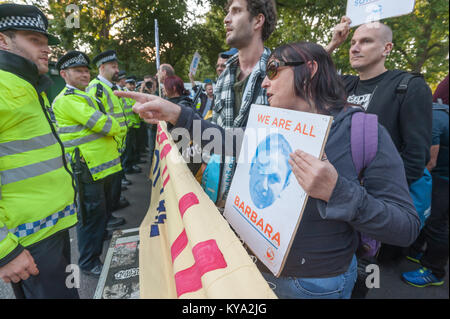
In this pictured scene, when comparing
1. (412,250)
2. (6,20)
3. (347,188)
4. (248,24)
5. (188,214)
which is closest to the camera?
(347,188)

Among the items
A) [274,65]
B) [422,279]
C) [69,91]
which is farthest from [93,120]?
[422,279]

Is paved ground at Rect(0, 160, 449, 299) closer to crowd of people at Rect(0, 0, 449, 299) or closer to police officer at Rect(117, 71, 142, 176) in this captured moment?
crowd of people at Rect(0, 0, 449, 299)

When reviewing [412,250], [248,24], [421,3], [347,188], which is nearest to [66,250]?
[347,188]

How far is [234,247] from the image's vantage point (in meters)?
0.86

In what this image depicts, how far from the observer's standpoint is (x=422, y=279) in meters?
2.60

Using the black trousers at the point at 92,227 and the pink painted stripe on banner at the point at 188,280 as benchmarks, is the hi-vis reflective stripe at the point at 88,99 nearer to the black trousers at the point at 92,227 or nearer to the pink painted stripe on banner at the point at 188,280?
the black trousers at the point at 92,227

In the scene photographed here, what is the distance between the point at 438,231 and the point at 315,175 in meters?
2.92

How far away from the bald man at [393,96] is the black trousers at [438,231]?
968 millimetres

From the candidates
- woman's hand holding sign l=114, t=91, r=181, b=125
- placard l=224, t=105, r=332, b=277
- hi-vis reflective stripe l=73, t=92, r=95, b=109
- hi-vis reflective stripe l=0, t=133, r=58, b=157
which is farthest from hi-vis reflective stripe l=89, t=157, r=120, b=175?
placard l=224, t=105, r=332, b=277

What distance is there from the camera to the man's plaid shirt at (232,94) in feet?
4.99

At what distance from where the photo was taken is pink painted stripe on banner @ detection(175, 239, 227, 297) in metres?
0.81

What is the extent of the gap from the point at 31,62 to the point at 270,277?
2.05 m

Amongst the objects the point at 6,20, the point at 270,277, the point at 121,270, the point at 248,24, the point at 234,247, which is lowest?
the point at 121,270
